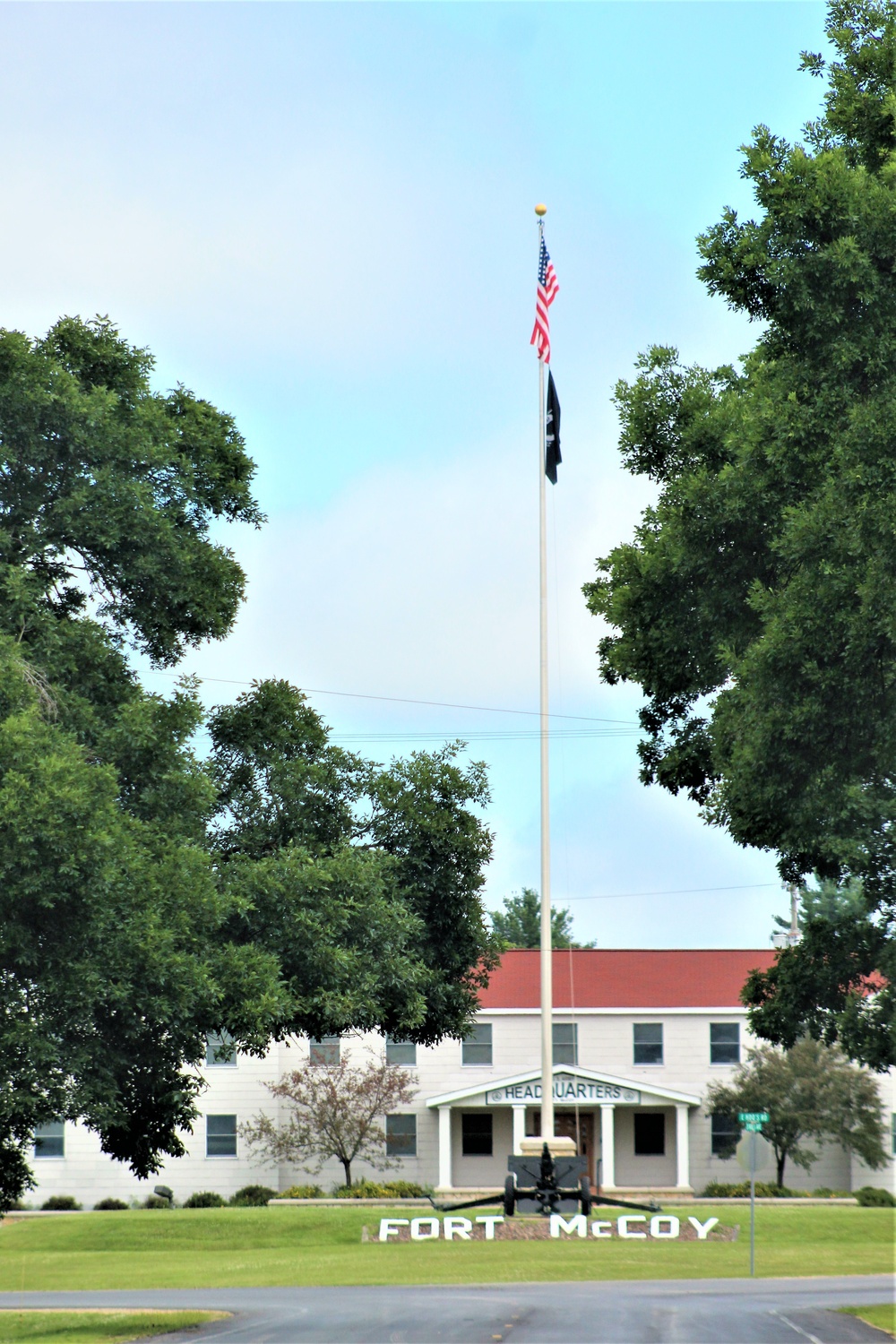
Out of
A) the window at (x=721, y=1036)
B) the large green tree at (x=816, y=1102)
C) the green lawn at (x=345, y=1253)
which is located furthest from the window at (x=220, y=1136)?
the large green tree at (x=816, y=1102)

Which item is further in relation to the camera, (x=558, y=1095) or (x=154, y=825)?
(x=558, y=1095)

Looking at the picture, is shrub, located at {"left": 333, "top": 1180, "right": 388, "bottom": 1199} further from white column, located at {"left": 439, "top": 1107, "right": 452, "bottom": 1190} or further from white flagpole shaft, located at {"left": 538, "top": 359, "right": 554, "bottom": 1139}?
white flagpole shaft, located at {"left": 538, "top": 359, "right": 554, "bottom": 1139}

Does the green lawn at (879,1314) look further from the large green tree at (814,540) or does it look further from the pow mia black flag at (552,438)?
the pow mia black flag at (552,438)

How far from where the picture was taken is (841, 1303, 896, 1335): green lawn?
1762 cm

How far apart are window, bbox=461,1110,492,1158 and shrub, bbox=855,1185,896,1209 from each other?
12.2 m

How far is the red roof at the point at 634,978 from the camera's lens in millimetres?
51625

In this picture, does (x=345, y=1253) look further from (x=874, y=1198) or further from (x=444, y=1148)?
(x=874, y=1198)

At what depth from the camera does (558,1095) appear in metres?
48.4

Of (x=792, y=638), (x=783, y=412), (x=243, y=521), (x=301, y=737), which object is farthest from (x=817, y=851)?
(x=243, y=521)

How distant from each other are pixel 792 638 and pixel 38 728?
7.76 metres

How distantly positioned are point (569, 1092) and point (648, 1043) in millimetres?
4172

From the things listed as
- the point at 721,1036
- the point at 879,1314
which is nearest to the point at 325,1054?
the point at 721,1036

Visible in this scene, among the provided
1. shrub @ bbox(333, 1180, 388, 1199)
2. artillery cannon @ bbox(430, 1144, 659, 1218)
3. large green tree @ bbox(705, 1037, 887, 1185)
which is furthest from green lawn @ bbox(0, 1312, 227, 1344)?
large green tree @ bbox(705, 1037, 887, 1185)

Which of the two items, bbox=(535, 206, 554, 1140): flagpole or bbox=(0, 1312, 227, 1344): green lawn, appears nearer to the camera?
bbox=(0, 1312, 227, 1344): green lawn
